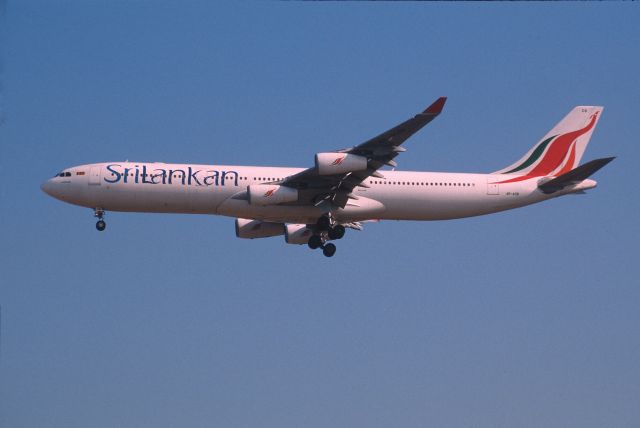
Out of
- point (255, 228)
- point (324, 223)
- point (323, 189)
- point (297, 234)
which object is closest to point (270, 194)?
point (323, 189)

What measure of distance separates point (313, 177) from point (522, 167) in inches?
521

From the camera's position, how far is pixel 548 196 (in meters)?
55.7

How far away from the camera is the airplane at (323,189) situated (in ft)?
166

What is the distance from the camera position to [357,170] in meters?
49.4

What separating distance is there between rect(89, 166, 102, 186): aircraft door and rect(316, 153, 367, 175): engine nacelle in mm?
11453

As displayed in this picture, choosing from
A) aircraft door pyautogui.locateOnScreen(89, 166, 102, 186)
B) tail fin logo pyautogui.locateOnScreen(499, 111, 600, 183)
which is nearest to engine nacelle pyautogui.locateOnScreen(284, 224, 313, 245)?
aircraft door pyautogui.locateOnScreen(89, 166, 102, 186)

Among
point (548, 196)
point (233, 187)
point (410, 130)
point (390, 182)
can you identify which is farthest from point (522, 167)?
point (233, 187)

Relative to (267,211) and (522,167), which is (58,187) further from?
(522,167)

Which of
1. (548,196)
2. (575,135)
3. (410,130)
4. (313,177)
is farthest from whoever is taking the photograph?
(575,135)

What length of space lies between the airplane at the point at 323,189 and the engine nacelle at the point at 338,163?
47 mm

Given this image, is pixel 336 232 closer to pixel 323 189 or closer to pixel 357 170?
pixel 323 189

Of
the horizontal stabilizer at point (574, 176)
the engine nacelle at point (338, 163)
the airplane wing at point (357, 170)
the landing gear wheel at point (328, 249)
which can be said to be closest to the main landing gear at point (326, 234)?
the landing gear wheel at point (328, 249)

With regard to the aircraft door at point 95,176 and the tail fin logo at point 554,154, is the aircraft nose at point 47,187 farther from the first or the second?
the tail fin logo at point 554,154

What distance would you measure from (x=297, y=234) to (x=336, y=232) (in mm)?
3692
